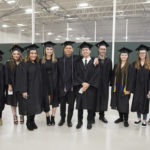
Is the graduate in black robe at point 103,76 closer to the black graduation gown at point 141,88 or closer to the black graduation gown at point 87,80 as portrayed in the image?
the black graduation gown at point 87,80

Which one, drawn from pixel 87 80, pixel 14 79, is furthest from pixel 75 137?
pixel 14 79

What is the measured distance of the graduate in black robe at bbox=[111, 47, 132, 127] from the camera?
3.43m

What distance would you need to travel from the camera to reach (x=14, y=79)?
336 centimetres

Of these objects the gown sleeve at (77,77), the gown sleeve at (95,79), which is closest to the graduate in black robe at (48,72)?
the gown sleeve at (77,77)

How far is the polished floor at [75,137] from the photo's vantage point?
106 inches

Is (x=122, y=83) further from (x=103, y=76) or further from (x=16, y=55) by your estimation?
(x=16, y=55)

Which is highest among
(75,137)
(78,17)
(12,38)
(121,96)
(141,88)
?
(78,17)

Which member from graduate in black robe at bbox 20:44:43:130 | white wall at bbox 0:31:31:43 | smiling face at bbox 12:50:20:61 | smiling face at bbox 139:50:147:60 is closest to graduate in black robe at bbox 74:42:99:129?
graduate in black robe at bbox 20:44:43:130

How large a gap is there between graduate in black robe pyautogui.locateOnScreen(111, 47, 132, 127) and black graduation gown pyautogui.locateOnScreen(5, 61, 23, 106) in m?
1.91

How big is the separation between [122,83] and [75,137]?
1.41 meters

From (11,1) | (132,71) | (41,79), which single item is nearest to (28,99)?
(41,79)

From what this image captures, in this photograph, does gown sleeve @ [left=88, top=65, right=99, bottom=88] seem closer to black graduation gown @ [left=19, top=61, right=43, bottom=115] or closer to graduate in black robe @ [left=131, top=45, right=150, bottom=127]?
graduate in black robe @ [left=131, top=45, right=150, bottom=127]

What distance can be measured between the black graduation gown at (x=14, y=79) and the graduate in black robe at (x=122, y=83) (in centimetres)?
191

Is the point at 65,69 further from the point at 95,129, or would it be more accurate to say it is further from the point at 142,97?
the point at 142,97
